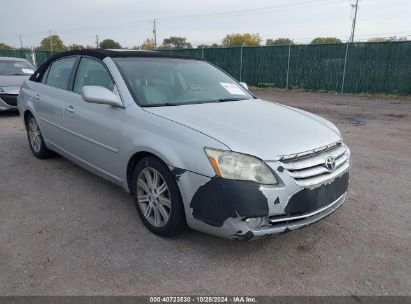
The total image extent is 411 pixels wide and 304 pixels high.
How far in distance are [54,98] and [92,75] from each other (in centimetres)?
88

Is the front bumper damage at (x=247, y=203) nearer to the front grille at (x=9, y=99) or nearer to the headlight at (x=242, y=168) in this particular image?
the headlight at (x=242, y=168)

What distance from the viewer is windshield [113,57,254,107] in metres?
3.46

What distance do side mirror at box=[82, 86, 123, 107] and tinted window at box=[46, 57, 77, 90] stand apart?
118 cm

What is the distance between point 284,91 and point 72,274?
48.7 feet

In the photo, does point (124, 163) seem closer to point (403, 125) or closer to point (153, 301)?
point (153, 301)

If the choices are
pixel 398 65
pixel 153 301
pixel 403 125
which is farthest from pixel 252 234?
pixel 398 65

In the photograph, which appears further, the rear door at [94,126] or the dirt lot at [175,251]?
the rear door at [94,126]

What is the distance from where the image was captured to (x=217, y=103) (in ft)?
11.9

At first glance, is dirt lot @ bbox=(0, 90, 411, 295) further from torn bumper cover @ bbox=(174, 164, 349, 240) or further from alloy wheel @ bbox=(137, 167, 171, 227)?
torn bumper cover @ bbox=(174, 164, 349, 240)

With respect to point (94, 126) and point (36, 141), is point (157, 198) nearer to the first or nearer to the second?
point (94, 126)

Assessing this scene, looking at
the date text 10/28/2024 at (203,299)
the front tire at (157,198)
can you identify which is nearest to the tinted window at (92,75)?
the front tire at (157,198)

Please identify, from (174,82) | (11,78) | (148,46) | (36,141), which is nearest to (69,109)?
(174,82)

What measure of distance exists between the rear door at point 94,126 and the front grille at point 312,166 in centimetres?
160

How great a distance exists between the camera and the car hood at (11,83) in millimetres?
8828
